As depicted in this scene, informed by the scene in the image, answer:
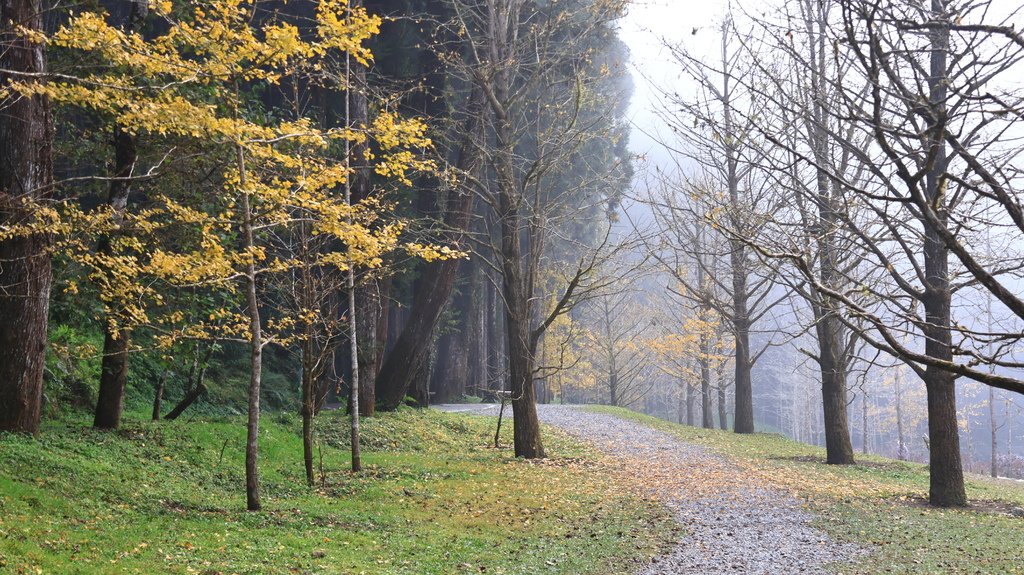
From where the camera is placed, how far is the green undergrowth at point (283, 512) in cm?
541

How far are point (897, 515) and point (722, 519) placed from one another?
240cm

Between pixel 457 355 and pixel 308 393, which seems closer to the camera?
pixel 308 393

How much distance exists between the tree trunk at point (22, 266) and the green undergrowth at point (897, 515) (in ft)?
28.4

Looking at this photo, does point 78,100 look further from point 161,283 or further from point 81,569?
point 161,283

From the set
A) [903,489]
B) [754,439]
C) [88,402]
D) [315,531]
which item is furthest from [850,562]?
[754,439]

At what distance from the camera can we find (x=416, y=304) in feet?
56.3

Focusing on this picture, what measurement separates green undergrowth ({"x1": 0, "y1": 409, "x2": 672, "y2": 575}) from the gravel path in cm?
44

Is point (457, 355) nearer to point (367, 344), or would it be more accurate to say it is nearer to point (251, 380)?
point (367, 344)

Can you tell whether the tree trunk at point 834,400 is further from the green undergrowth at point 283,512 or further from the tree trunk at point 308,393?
the tree trunk at point 308,393

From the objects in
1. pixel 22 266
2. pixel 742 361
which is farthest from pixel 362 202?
pixel 742 361

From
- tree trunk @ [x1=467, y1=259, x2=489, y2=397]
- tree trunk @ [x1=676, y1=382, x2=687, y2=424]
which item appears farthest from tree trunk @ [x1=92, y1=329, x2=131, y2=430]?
tree trunk @ [x1=676, y1=382, x2=687, y2=424]

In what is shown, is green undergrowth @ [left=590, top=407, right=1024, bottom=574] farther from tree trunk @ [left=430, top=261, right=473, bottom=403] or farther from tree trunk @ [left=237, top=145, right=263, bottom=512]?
tree trunk @ [left=430, top=261, right=473, bottom=403]

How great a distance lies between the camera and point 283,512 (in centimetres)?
742

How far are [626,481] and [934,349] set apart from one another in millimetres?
4768
